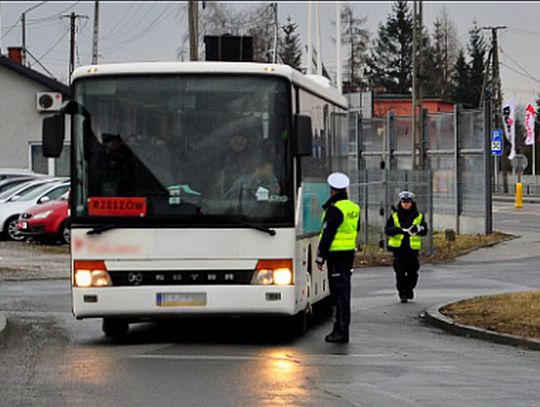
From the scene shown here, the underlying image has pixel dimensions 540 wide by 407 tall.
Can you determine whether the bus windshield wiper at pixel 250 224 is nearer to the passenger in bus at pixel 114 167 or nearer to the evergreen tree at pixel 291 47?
the passenger in bus at pixel 114 167

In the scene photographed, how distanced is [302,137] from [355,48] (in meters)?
98.3

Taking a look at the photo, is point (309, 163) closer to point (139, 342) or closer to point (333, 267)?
point (333, 267)

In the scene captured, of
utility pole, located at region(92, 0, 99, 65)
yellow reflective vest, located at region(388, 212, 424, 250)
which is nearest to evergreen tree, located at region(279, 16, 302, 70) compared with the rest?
utility pole, located at region(92, 0, 99, 65)

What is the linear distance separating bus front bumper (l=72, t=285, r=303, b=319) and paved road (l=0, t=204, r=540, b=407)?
16.9 inches

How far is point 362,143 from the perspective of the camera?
41625mm

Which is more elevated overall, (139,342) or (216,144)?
(216,144)

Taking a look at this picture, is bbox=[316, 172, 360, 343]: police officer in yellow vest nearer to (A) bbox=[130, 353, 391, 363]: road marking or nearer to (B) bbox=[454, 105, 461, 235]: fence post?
(A) bbox=[130, 353, 391, 363]: road marking

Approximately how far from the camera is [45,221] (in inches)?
1300

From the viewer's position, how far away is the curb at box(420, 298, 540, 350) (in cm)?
1460

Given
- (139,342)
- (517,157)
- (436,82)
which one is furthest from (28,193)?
(436,82)

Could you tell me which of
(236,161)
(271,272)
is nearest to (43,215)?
(236,161)

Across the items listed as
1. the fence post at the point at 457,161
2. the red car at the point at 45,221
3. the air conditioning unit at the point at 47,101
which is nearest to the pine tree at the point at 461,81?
the air conditioning unit at the point at 47,101

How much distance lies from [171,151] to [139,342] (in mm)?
2335

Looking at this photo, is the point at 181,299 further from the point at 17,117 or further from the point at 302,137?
the point at 17,117
